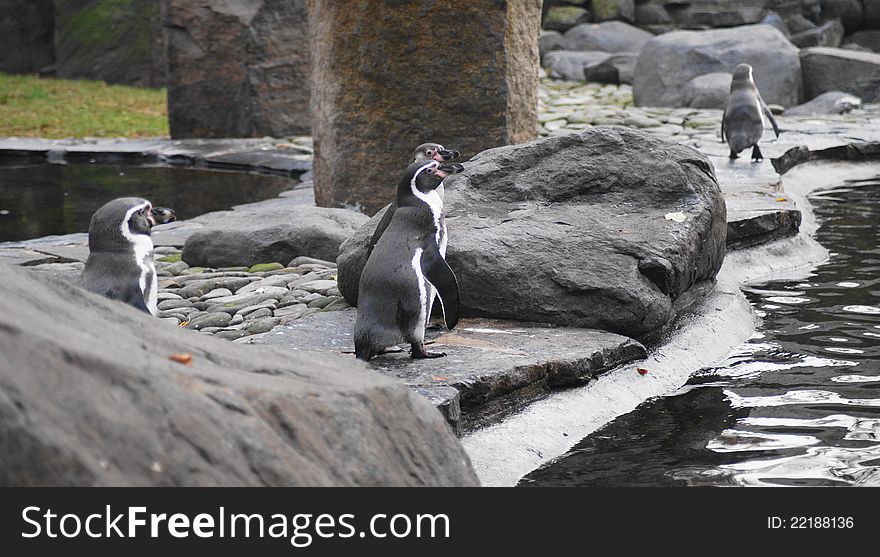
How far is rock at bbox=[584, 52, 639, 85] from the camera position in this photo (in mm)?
17422

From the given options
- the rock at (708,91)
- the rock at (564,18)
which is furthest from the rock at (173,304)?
the rock at (564,18)

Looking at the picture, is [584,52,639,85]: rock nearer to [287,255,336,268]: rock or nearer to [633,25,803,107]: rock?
[633,25,803,107]: rock

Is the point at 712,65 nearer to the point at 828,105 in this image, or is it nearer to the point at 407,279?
the point at 828,105

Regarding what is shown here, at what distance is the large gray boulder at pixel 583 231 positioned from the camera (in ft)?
15.9

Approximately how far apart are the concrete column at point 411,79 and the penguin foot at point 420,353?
11.2 feet

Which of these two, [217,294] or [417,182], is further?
[217,294]

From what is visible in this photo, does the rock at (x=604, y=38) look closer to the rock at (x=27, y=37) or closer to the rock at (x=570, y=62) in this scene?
the rock at (x=570, y=62)

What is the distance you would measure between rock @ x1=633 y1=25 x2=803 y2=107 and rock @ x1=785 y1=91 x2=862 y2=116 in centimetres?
57

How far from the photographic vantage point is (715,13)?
73.0ft

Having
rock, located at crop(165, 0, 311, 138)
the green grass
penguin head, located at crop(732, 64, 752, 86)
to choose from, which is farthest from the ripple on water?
the green grass

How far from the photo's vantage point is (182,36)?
1280 centimetres

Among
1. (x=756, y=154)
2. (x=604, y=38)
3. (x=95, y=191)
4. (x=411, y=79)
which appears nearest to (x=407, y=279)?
(x=411, y=79)

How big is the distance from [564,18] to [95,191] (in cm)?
1364

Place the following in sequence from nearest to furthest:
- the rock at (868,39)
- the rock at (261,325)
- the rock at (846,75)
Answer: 1. the rock at (261,325)
2. the rock at (846,75)
3. the rock at (868,39)
